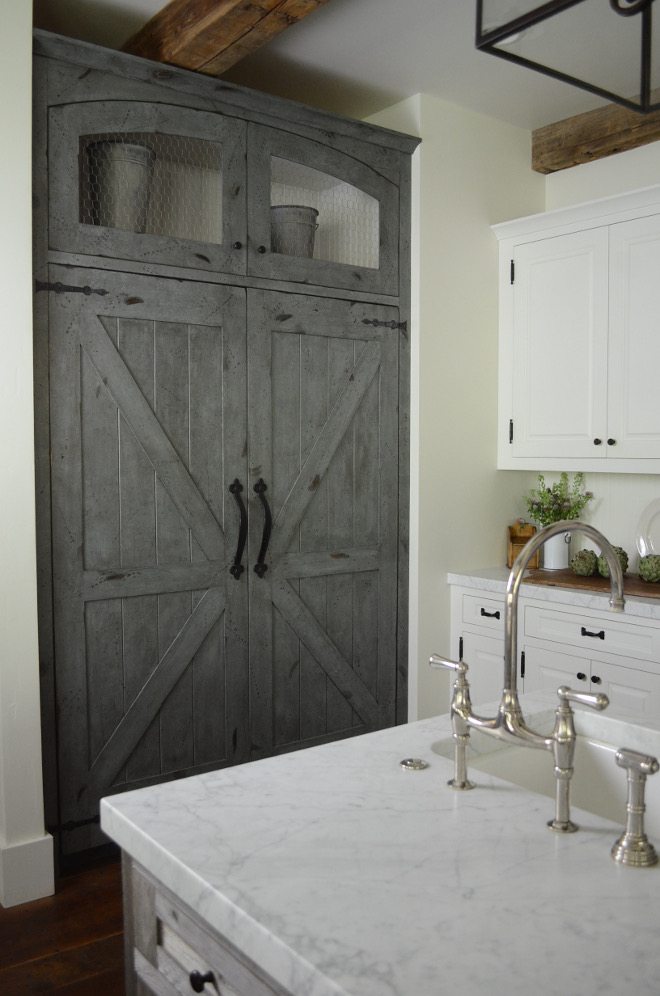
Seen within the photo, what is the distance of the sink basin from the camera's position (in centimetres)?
160

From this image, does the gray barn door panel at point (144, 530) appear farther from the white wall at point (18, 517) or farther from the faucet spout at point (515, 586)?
the faucet spout at point (515, 586)

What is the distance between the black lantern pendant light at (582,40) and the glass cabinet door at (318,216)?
184 centimetres

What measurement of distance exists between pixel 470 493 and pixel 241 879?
114 inches

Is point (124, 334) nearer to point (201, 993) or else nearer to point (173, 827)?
point (173, 827)

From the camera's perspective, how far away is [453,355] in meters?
3.74

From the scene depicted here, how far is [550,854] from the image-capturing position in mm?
1172

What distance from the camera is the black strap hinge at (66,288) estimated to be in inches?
106

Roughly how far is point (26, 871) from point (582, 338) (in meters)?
2.87

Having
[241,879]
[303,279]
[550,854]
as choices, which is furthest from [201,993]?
[303,279]

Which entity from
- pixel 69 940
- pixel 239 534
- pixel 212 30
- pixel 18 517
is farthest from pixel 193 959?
pixel 212 30

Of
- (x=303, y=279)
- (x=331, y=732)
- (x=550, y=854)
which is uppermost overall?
(x=303, y=279)

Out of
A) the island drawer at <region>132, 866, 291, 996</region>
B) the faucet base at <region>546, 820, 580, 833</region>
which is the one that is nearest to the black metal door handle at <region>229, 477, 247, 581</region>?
the island drawer at <region>132, 866, 291, 996</region>

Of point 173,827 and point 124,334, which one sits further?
point 124,334

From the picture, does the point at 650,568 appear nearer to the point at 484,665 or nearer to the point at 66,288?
the point at 484,665
